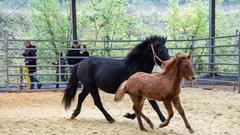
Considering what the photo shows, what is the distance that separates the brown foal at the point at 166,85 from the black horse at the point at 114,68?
0.67 meters

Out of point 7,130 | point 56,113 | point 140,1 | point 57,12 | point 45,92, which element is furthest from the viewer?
point 140,1

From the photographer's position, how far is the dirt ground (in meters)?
5.93

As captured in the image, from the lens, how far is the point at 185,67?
5547mm

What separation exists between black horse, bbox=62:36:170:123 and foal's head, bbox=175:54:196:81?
92 centimetres

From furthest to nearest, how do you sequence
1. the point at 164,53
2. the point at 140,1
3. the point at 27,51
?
the point at 140,1 → the point at 27,51 → the point at 164,53

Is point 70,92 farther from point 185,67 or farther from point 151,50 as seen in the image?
point 185,67

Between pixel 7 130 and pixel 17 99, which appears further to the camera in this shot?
pixel 17 99

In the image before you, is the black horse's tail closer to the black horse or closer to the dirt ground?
the black horse

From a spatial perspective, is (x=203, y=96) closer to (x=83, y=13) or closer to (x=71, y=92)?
(x=71, y=92)

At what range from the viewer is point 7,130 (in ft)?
19.3

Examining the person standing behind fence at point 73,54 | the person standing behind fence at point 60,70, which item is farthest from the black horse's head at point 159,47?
the person standing behind fence at point 73,54

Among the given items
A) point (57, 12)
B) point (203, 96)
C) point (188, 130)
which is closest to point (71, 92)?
point (188, 130)

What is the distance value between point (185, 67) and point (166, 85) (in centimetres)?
36

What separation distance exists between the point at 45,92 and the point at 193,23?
34.7ft
